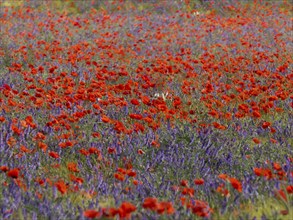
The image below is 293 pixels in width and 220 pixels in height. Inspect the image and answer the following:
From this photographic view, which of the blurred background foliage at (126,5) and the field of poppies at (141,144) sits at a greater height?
the field of poppies at (141,144)

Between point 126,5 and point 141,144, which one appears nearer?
point 141,144

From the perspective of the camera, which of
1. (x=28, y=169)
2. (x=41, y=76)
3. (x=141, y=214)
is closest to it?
(x=141, y=214)

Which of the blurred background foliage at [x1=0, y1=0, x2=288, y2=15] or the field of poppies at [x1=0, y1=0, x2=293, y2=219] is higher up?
the field of poppies at [x1=0, y1=0, x2=293, y2=219]

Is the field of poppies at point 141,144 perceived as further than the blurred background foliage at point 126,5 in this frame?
No

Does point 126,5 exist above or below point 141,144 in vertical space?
below

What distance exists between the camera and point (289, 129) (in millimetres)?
4859

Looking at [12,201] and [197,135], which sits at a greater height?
[12,201]

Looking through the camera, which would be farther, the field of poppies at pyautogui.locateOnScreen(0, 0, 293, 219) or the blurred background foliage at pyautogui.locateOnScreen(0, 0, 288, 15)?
the blurred background foliage at pyautogui.locateOnScreen(0, 0, 288, 15)

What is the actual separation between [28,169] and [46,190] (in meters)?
0.53

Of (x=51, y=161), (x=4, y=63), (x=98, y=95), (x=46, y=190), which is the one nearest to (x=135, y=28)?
(x=4, y=63)

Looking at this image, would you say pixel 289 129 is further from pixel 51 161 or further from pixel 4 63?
pixel 4 63

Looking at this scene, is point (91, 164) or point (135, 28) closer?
point (91, 164)

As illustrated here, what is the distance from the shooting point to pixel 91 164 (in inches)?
161

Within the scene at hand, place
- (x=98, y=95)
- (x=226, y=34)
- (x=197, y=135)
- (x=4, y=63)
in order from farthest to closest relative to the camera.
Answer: (x=226, y=34) → (x=4, y=63) → (x=98, y=95) → (x=197, y=135)
